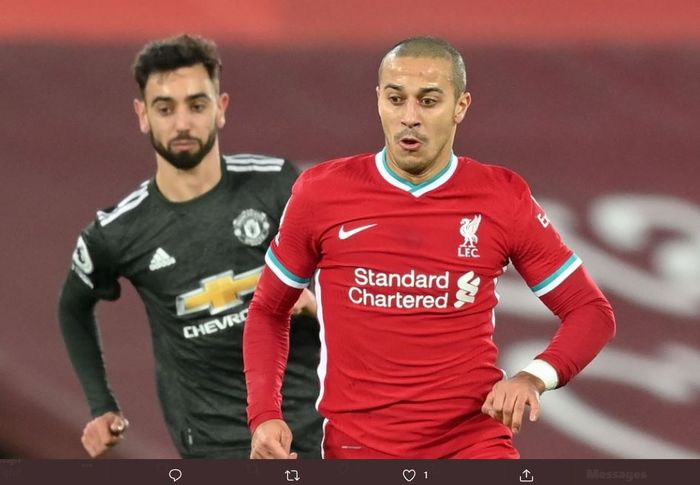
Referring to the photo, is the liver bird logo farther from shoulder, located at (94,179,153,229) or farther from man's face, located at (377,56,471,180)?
shoulder, located at (94,179,153,229)

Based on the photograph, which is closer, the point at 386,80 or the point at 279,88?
the point at 386,80

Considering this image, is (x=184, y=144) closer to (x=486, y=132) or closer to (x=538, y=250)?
(x=538, y=250)

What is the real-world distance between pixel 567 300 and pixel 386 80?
65 centimetres

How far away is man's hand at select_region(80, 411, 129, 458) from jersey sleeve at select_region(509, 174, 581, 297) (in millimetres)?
1419

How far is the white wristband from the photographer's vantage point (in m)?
3.06

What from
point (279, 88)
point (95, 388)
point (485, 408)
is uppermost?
point (279, 88)

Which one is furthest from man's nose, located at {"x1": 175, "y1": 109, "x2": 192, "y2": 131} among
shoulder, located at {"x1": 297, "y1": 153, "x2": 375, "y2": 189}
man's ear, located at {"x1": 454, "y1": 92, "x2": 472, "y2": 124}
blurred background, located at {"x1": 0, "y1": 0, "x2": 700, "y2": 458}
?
blurred background, located at {"x1": 0, "y1": 0, "x2": 700, "y2": 458}

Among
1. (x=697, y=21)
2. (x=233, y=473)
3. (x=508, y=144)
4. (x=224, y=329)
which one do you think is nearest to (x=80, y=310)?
(x=224, y=329)

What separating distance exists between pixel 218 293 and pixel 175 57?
0.73 m

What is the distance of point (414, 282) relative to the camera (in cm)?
320

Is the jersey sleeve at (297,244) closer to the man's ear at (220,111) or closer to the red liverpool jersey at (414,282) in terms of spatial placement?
the red liverpool jersey at (414,282)

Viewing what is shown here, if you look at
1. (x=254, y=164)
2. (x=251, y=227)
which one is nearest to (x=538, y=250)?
(x=251, y=227)

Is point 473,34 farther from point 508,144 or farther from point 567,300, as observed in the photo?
point 567,300

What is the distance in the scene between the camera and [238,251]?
4.09 meters
